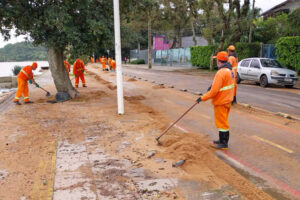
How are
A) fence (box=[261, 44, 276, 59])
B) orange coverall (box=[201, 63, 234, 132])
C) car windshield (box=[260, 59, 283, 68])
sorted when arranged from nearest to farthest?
orange coverall (box=[201, 63, 234, 132]) → car windshield (box=[260, 59, 283, 68]) → fence (box=[261, 44, 276, 59])

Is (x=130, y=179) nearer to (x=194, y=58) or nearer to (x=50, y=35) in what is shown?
(x=50, y=35)

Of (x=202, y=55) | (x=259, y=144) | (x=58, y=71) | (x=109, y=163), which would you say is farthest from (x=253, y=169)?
(x=202, y=55)

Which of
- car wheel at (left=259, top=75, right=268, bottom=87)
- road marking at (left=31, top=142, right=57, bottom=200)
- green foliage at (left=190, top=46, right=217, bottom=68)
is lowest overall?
road marking at (left=31, top=142, right=57, bottom=200)

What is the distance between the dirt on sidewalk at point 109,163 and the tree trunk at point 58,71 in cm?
371

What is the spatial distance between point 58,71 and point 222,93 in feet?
26.3

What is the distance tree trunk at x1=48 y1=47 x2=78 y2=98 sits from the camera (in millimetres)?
10891

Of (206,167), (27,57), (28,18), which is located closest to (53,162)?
(206,167)

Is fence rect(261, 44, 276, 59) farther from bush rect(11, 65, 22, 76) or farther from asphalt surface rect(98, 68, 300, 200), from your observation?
bush rect(11, 65, 22, 76)

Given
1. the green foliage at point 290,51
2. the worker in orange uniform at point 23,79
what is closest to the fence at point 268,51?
the green foliage at point 290,51

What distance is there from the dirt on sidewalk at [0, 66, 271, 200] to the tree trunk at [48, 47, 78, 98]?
12.2 feet

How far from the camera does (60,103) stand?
33.2 ft

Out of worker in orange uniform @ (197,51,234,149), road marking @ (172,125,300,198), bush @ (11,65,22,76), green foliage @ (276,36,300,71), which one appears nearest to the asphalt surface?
road marking @ (172,125,300,198)

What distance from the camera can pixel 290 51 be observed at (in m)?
17.9

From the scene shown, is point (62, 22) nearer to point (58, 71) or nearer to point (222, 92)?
point (58, 71)
